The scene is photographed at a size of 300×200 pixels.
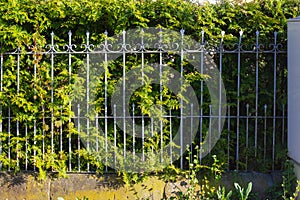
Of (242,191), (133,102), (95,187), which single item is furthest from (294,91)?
(95,187)

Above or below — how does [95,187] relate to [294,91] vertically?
below

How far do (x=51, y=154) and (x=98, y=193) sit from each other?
643 mm

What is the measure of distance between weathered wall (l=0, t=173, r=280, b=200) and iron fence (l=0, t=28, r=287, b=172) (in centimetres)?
13

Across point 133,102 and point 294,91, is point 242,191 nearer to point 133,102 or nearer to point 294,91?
point 294,91

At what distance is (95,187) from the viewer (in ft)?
17.3

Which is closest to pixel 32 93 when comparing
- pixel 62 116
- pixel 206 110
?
pixel 62 116

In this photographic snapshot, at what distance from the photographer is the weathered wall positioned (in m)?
5.25

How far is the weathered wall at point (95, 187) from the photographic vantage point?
5250 millimetres

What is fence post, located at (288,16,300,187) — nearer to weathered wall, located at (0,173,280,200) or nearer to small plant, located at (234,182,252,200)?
weathered wall, located at (0,173,280,200)

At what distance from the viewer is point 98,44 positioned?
5258 mm

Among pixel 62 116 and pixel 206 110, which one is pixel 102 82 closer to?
pixel 62 116

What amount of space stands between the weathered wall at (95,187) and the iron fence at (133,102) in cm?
13

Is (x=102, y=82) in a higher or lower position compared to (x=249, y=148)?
higher

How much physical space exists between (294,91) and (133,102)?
1632 millimetres
